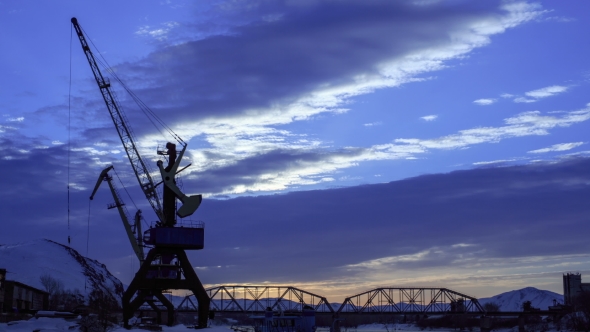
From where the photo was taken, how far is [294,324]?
10881 centimetres

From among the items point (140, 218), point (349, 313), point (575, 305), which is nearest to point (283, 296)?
point (349, 313)

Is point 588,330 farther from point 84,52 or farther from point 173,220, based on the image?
point 84,52

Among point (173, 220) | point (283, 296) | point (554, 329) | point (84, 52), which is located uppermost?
point (84, 52)

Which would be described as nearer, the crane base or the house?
the house

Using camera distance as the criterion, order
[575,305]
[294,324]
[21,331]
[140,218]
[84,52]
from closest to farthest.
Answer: [21,331] < [294,324] < [84,52] < [140,218] < [575,305]

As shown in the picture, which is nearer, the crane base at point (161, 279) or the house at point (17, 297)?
the house at point (17, 297)

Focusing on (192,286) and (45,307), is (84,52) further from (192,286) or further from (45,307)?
(45,307)

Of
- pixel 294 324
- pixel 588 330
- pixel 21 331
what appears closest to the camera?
pixel 21 331

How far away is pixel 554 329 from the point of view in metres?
176

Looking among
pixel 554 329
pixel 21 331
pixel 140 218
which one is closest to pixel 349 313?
pixel 554 329

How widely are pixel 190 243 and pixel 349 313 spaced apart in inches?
3341

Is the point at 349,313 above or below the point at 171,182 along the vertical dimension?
below

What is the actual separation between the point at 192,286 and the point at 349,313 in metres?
82.7

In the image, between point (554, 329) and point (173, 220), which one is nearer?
point (173, 220)
